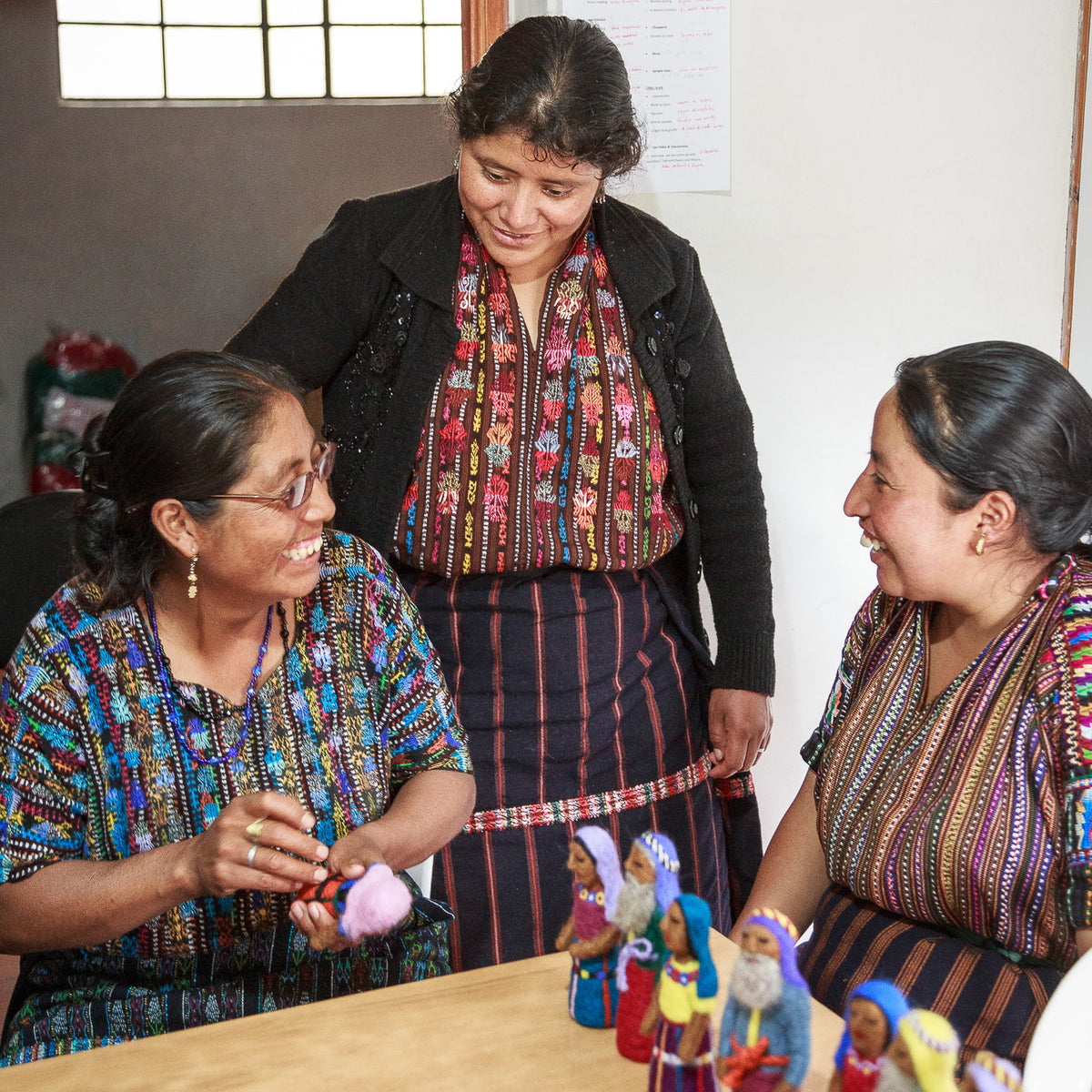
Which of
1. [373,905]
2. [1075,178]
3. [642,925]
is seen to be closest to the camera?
[642,925]

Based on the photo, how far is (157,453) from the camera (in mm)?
1527

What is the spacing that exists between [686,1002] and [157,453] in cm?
94

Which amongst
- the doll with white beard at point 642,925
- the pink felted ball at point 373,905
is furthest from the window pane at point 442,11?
the doll with white beard at point 642,925

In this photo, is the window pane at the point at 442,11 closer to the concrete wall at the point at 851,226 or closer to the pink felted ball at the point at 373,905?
the concrete wall at the point at 851,226

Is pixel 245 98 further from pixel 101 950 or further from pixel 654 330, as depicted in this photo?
pixel 101 950

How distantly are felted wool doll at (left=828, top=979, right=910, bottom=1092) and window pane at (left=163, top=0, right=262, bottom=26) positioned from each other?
3868 millimetres

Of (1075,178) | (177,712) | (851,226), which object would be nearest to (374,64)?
(851,226)

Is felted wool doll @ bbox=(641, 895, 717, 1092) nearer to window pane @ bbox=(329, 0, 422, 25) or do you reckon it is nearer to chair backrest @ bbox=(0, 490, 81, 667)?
chair backrest @ bbox=(0, 490, 81, 667)

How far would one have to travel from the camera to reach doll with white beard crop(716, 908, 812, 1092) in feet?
3.06

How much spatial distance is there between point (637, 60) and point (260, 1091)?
2165 mm

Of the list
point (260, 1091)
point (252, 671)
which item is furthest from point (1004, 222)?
point (260, 1091)

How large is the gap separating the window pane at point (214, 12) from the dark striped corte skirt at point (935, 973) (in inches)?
138

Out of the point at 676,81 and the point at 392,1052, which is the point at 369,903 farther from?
the point at 676,81

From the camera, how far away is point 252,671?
1.64 meters
